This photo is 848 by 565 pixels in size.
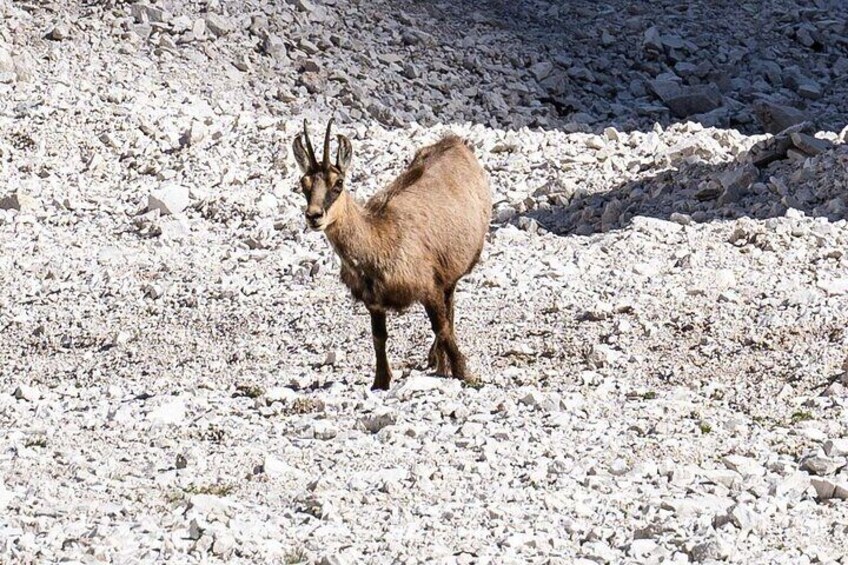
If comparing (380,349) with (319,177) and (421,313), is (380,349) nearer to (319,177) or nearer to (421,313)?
(319,177)

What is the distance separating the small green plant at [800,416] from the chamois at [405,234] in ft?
8.00

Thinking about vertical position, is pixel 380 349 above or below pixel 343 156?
below

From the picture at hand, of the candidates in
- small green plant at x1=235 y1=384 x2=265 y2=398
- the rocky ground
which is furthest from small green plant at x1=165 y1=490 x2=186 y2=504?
small green plant at x1=235 y1=384 x2=265 y2=398

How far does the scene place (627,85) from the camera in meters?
23.2

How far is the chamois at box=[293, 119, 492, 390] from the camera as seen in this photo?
10.3 metres

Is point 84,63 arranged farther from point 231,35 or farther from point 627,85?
point 627,85

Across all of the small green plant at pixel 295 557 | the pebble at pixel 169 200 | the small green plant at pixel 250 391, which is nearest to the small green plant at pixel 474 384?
the small green plant at pixel 250 391

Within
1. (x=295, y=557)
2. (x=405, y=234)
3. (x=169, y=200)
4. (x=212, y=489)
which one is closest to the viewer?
(x=295, y=557)

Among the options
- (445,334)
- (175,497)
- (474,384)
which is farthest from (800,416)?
(175,497)

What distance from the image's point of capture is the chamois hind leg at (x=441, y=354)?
453 inches

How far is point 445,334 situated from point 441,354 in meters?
0.22

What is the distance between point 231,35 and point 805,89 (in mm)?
8708

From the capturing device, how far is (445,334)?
37.1 feet

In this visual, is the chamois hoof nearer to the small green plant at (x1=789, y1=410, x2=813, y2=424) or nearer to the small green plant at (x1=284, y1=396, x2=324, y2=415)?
the small green plant at (x1=284, y1=396, x2=324, y2=415)
